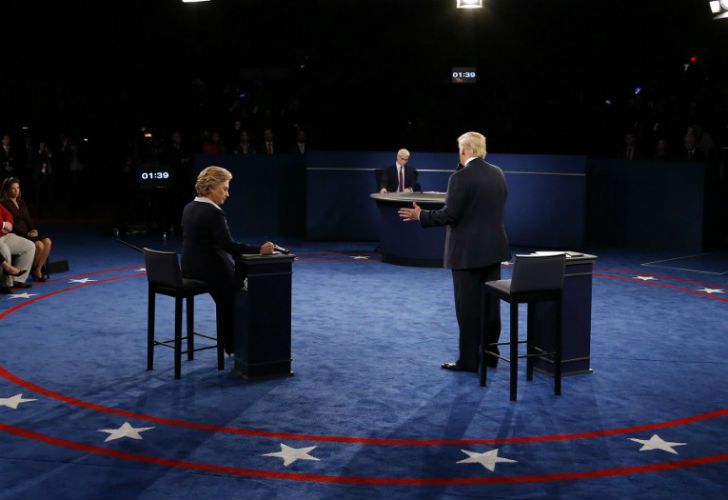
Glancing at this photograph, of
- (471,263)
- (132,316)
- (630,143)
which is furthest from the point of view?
(630,143)

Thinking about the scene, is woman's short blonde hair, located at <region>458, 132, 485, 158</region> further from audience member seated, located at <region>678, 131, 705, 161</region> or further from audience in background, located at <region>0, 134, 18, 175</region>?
audience in background, located at <region>0, 134, 18, 175</region>

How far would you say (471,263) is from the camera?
23.1 feet

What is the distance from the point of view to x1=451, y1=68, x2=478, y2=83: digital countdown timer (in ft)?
61.4

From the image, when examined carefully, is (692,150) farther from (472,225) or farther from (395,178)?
(472,225)

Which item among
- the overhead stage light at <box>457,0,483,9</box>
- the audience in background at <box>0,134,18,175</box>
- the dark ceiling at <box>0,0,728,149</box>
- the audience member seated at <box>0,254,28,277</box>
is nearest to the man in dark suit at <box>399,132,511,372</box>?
the audience member seated at <box>0,254,28,277</box>

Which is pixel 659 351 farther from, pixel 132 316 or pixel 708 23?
pixel 708 23

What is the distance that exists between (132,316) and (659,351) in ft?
16.1

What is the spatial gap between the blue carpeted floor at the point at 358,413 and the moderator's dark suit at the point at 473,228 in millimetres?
663

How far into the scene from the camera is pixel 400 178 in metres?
13.5

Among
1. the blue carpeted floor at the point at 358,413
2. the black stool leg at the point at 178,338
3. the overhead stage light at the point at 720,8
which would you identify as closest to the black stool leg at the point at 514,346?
the blue carpeted floor at the point at 358,413

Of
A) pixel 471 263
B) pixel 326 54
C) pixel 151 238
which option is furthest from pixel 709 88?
pixel 471 263

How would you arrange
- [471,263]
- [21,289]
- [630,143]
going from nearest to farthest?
[471,263] → [21,289] → [630,143]

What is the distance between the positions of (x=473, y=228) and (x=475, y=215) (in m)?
0.10

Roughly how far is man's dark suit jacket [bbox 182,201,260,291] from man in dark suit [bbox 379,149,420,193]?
6.36m
